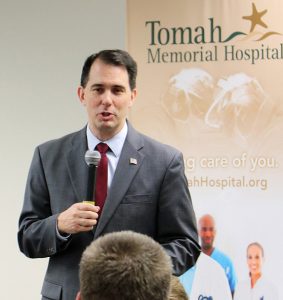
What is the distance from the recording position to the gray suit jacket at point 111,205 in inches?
87.5

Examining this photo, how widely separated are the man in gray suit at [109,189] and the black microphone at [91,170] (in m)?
0.11

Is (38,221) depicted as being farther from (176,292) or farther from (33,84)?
(33,84)

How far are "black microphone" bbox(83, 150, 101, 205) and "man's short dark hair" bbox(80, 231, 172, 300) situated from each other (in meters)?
0.90

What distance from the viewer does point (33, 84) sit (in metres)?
4.52

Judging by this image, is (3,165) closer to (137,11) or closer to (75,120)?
(75,120)

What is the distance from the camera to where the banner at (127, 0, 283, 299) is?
400 centimetres

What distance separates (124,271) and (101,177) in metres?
1.18

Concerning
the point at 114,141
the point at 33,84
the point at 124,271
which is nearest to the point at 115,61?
the point at 114,141

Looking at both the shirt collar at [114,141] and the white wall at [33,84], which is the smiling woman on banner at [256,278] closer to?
the white wall at [33,84]

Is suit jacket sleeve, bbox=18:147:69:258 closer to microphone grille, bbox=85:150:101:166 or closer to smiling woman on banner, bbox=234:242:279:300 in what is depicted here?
microphone grille, bbox=85:150:101:166

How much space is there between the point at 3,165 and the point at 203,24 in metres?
1.72

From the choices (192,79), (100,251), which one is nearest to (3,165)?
(192,79)

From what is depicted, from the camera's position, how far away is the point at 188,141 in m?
4.07

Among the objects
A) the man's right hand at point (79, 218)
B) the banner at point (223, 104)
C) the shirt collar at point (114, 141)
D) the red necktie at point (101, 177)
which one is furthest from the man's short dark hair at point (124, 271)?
the banner at point (223, 104)
